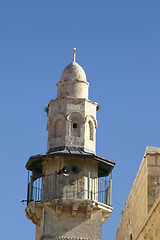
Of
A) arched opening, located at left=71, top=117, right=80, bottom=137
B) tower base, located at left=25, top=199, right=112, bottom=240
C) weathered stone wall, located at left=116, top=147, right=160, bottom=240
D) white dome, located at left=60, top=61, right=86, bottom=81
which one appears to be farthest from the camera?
white dome, located at left=60, top=61, right=86, bottom=81

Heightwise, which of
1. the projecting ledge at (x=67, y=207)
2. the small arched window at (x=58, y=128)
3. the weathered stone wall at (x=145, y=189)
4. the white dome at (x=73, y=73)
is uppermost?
the white dome at (x=73, y=73)

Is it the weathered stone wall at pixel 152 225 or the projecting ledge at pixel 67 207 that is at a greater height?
the projecting ledge at pixel 67 207

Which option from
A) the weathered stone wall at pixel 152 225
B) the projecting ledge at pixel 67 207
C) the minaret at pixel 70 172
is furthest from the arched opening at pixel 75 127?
the weathered stone wall at pixel 152 225

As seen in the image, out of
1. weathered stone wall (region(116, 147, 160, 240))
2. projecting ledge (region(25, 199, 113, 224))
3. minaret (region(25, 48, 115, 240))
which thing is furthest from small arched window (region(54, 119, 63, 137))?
weathered stone wall (region(116, 147, 160, 240))

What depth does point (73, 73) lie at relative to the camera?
2639 centimetres

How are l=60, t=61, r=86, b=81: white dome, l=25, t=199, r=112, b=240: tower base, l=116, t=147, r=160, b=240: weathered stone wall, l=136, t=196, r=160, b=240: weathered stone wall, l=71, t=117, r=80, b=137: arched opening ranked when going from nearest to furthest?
l=136, t=196, r=160, b=240: weathered stone wall → l=116, t=147, r=160, b=240: weathered stone wall → l=25, t=199, r=112, b=240: tower base → l=71, t=117, r=80, b=137: arched opening → l=60, t=61, r=86, b=81: white dome

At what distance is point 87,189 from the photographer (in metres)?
24.1

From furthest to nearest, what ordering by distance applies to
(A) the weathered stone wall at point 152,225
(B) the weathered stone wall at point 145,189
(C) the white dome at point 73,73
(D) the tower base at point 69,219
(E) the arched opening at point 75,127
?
(C) the white dome at point 73,73 < (E) the arched opening at point 75,127 < (D) the tower base at point 69,219 < (B) the weathered stone wall at point 145,189 < (A) the weathered stone wall at point 152,225

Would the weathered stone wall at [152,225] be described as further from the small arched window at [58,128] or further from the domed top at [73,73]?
the domed top at [73,73]

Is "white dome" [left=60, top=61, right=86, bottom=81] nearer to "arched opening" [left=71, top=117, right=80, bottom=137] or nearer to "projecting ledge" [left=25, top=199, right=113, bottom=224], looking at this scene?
"arched opening" [left=71, top=117, right=80, bottom=137]

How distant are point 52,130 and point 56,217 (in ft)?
12.2

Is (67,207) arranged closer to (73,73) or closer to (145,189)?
(73,73)

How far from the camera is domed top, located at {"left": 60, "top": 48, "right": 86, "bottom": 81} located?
1035 inches

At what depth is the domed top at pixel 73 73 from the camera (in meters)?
26.3
